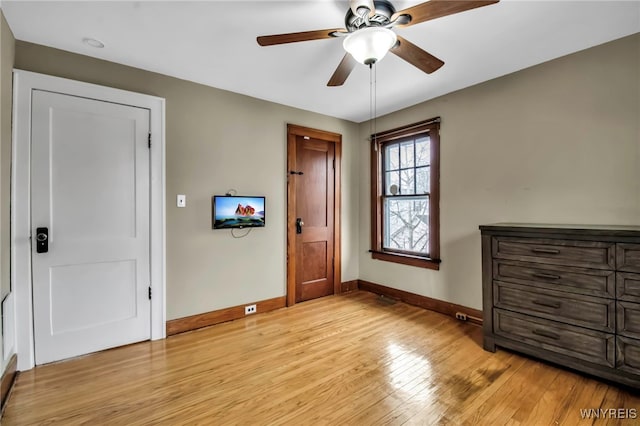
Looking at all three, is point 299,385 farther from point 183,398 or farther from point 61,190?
point 61,190

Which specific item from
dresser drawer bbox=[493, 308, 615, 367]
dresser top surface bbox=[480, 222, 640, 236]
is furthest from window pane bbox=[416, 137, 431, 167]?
dresser drawer bbox=[493, 308, 615, 367]

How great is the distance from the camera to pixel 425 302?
351 centimetres

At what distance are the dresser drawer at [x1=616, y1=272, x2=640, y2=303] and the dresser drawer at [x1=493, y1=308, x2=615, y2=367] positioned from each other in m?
0.28

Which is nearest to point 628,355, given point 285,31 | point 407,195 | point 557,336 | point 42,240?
point 557,336

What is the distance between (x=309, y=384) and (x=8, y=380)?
2.03 metres

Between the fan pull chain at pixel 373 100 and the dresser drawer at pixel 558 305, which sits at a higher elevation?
the fan pull chain at pixel 373 100

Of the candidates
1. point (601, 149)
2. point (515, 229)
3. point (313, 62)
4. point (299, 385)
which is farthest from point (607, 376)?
point (313, 62)

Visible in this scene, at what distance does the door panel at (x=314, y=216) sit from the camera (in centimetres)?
380

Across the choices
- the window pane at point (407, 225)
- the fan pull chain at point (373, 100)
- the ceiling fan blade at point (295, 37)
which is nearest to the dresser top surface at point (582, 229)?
the window pane at point (407, 225)

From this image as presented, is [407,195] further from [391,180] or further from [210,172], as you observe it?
[210,172]

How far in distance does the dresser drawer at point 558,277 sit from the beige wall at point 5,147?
3.68 m

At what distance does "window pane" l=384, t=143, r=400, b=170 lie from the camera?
12.9 feet

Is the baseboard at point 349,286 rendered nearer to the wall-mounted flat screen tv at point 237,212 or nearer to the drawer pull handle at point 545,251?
the wall-mounted flat screen tv at point 237,212

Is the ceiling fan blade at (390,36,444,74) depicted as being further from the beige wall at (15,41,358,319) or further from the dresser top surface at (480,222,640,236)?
the beige wall at (15,41,358,319)
